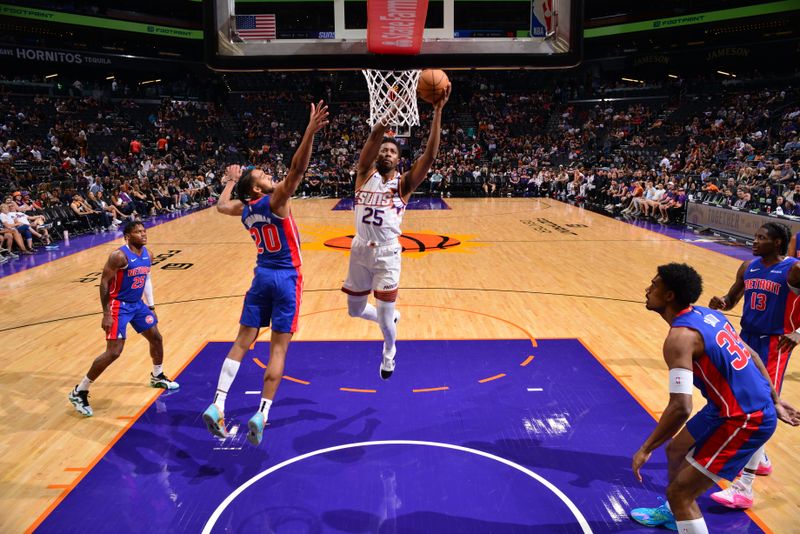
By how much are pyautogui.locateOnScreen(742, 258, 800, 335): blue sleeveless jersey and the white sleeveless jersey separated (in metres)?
2.48

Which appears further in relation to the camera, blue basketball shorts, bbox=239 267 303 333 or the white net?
the white net

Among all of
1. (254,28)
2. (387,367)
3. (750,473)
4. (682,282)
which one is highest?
(254,28)

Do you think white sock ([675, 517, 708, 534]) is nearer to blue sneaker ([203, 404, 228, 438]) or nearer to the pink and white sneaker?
the pink and white sneaker

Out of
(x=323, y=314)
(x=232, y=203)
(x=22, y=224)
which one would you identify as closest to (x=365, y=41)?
(x=323, y=314)

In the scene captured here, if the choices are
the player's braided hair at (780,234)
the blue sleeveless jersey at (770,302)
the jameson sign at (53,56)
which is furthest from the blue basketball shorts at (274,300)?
the jameson sign at (53,56)

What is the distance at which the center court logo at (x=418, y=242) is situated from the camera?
1255 centimetres

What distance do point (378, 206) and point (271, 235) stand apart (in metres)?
1.02

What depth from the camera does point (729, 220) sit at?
13.8 meters

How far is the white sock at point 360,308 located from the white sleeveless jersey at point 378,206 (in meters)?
0.56

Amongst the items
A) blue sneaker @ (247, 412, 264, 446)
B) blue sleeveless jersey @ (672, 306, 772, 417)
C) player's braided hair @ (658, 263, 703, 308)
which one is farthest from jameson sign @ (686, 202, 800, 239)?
blue sneaker @ (247, 412, 264, 446)

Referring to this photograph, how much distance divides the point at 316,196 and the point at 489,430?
2078 centimetres

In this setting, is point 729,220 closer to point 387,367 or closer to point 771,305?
point 771,305

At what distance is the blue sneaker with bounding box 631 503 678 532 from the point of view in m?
3.30

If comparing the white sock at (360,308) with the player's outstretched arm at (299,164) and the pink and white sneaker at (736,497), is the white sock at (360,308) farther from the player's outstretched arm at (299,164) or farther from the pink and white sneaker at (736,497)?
the pink and white sneaker at (736,497)
